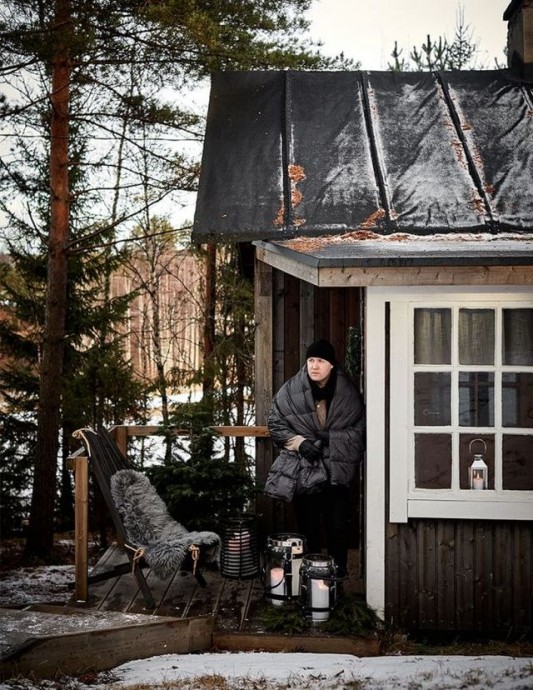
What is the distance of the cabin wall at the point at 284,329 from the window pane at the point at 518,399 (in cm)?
197

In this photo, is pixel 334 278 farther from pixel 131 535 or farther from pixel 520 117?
pixel 520 117

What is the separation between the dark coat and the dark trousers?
164mm

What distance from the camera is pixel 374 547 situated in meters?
5.23

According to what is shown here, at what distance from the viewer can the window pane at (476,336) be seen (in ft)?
16.7

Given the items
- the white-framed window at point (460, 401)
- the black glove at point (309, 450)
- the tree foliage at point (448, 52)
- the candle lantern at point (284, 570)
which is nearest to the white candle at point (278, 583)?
the candle lantern at point (284, 570)

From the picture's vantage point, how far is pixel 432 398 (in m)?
5.14

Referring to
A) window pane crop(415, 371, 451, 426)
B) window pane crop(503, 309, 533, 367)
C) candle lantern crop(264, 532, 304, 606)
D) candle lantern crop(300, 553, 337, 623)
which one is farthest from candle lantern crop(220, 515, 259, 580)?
window pane crop(503, 309, 533, 367)

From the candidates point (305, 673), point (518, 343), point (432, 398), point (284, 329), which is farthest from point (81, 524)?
point (518, 343)

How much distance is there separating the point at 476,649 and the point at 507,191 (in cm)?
381

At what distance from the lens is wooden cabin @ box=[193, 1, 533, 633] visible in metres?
5.09

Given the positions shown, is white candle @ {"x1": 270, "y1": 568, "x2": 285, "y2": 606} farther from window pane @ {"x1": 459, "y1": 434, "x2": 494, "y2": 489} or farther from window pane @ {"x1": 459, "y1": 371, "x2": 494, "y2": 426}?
window pane @ {"x1": 459, "y1": 371, "x2": 494, "y2": 426}

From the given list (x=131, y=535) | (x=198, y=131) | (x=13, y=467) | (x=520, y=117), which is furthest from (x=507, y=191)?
(x=13, y=467)

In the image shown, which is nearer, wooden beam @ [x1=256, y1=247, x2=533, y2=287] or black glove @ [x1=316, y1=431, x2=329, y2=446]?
wooden beam @ [x1=256, y1=247, x2=533, y2=287]

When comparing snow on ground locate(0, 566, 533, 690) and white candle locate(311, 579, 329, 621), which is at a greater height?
white candle locate(311, 579, 329, 621)
